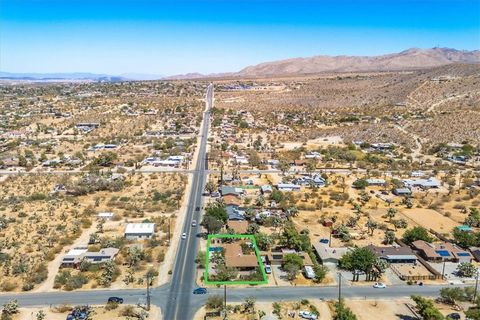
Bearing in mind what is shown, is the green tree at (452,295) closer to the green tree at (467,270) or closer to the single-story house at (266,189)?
the green tree at (467,270)

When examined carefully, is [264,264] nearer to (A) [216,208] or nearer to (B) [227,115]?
(A) [216,208]

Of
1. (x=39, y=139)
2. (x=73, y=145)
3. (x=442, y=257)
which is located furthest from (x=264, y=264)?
(x=39, y=139)

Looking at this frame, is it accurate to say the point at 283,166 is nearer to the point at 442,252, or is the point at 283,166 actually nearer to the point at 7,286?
the point at 442,252

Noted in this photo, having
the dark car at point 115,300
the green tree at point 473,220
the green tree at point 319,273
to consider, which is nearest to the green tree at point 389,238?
the green tree at point 319,273

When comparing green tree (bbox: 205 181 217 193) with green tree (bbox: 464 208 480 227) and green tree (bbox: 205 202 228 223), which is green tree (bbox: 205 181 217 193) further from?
green tree (bbox: 464 208 480 227)

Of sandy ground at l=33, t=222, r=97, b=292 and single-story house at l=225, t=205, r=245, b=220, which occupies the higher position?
single-story house at l=225, t=205, r=245, b=220

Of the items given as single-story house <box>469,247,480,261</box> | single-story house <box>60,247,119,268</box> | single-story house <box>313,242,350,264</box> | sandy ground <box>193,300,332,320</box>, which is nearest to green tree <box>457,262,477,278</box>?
single-story house <box>469,247,480,261</box>

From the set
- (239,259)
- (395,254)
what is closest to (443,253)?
(395,254)
